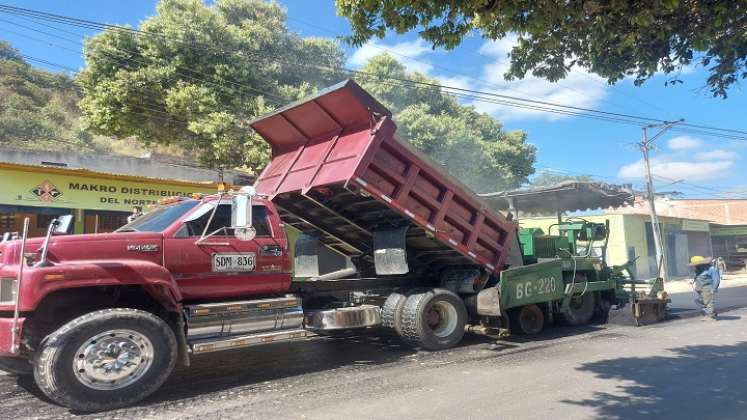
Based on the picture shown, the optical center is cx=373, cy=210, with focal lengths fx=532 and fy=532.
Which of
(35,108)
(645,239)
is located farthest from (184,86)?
(35,108)

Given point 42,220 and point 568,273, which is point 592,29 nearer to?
point 568,273

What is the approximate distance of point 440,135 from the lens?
20.6m

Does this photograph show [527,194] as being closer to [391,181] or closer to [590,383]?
[391,181]

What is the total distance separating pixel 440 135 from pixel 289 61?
20.7 feet

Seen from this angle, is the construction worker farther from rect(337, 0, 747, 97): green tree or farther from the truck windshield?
the truck windshield

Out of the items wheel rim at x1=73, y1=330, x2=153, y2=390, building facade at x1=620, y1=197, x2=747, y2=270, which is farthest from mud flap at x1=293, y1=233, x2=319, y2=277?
building facade at x1=620, y1=197, x2=747, y2=270

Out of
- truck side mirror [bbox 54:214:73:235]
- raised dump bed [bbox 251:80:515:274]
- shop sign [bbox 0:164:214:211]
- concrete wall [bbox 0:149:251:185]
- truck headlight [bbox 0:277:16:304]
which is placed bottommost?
truck headlight [bbox 0:277:16:304]

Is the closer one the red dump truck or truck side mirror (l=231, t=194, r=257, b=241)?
the red dump truck

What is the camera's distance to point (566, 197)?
10820 mm

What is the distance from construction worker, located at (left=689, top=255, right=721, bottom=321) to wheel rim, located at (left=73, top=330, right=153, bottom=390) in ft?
34.4

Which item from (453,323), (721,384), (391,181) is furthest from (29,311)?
(721,384)

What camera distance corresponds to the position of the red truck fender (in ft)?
15.7

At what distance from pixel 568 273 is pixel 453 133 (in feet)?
41.0

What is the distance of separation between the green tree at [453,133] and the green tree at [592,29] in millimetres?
13575
